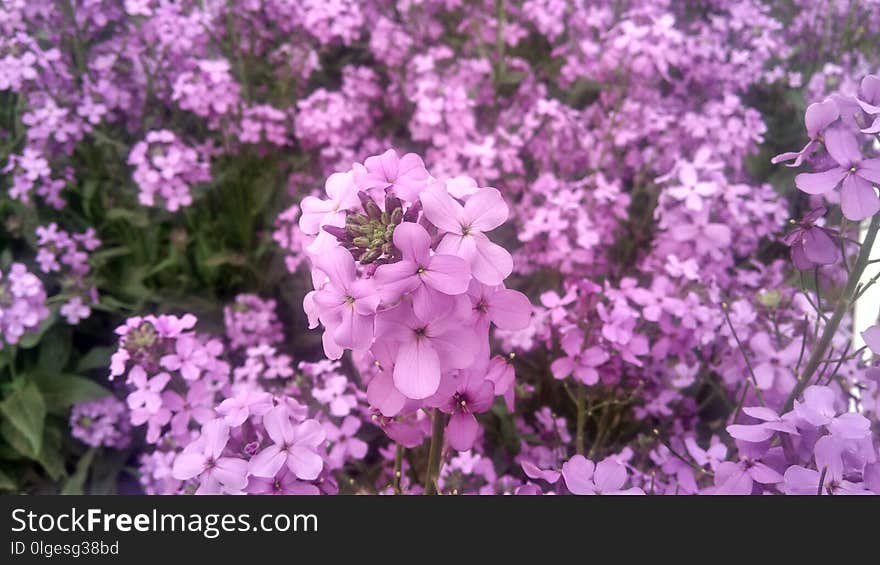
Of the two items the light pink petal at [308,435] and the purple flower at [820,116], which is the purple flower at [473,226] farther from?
the purple flower at [820,116]

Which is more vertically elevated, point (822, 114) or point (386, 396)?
point (822, 114)

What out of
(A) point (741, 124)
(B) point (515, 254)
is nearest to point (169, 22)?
(B) point (515, 254)

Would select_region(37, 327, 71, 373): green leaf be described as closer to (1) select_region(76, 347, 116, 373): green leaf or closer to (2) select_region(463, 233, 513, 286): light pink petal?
(1) select_region(76, 347, 116, 373): green leaf

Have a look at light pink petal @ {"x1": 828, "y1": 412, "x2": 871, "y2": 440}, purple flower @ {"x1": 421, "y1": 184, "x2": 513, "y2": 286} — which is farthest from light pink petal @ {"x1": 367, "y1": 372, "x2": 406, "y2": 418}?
light pink petal @ {"x1": 828, "y1": 412, "x2": 871, "y2": 440}

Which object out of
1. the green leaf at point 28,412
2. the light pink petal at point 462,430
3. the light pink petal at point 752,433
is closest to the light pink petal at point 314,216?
the light pink petal at point 462,430

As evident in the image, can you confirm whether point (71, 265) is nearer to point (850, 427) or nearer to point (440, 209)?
point (440, 209)

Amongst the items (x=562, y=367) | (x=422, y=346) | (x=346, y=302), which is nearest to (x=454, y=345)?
(x=422, y=346)
